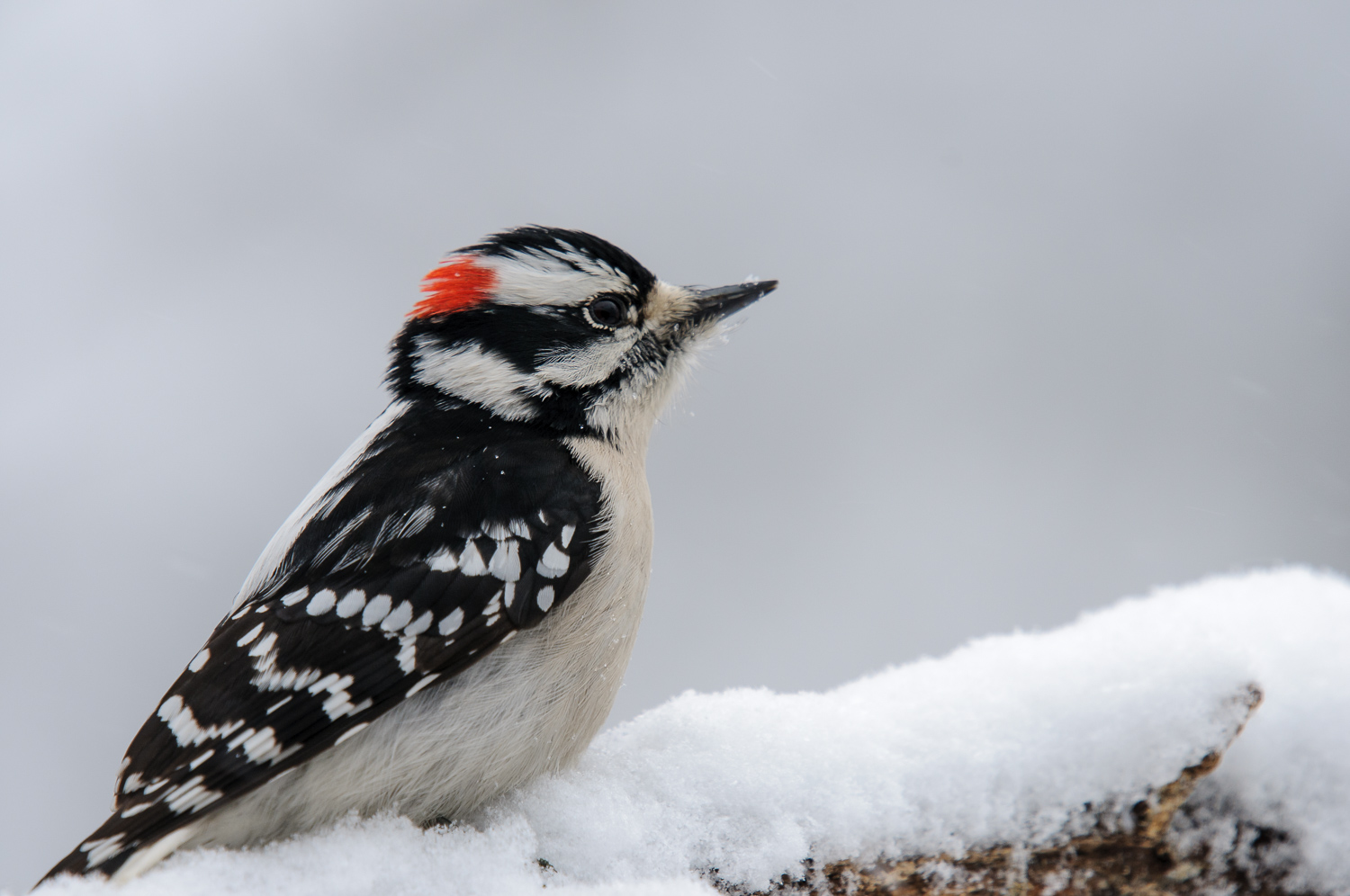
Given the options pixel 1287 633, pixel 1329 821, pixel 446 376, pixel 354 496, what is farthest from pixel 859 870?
pixel 446 376

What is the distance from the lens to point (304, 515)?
238 centimetres

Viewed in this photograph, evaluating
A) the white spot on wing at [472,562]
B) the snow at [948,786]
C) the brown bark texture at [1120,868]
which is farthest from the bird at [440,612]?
the brown bark texture at [1120,868]

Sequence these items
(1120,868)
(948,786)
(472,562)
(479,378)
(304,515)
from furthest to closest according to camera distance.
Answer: (479,378) < (304,515) < (472,562) < (948,786) < (1120,868)

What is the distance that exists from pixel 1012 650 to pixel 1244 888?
68 centimetres

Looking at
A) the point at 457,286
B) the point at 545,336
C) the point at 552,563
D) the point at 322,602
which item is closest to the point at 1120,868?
the point at 552,563

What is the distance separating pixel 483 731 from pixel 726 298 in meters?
1.57

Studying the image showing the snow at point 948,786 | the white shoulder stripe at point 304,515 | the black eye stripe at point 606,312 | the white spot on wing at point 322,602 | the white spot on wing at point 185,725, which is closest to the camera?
the snow at point 948,786

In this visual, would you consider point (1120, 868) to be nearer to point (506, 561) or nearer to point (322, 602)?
point (506, 561)

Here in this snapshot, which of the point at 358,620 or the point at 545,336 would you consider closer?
the point at 358,620

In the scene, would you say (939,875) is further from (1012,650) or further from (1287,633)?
(1287,633)

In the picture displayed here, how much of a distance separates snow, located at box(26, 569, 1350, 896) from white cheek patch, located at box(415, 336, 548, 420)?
1.01 m

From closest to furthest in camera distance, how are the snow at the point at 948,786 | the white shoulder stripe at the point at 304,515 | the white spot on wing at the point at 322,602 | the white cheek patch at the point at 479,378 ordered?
1. the snow at the point at 948,786
2. the white spot on wing at the point at 322,602
3. the white shoulder stripe at the point at 304,515
4. the white cheek patch at the point at 479,378

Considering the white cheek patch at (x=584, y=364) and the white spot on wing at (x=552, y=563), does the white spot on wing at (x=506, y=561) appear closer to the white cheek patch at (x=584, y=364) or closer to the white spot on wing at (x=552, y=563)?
the white spot on wing at (x=552, y=563)

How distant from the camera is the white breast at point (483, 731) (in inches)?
76.0
